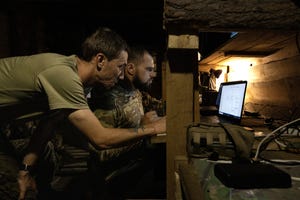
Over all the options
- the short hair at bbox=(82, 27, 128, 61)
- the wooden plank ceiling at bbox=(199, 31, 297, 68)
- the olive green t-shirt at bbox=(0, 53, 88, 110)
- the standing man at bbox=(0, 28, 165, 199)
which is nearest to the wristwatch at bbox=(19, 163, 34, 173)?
the standing man at bbox=(0, 28, 165, 199)

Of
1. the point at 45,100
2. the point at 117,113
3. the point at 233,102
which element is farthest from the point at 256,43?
the point at 45,100

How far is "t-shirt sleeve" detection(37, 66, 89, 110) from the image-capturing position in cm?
185

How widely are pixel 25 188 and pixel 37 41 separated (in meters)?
3.71

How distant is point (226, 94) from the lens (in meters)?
3.61

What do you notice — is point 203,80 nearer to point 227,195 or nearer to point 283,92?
point 283,92

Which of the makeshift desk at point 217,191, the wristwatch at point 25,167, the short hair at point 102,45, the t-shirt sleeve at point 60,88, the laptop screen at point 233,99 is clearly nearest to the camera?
the makeshift desk at point 217,191

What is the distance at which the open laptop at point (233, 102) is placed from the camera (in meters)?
2.81

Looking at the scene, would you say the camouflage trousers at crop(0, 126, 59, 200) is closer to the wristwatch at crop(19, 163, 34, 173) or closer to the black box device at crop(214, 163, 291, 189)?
the wristwatch at crop(19, 163, 34, 173)

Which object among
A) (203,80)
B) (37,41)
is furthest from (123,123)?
(37,41)

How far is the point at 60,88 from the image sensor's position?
186 cm

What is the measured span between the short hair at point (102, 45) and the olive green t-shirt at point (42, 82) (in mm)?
406

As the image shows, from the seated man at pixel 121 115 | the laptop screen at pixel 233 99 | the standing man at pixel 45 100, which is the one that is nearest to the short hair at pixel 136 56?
the seated man at pixel 121 115

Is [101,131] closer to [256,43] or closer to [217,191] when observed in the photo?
[217,191]

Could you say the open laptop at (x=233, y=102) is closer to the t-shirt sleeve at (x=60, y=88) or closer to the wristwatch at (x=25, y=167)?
the t-shirt sleeve at (x=60, y=88)
